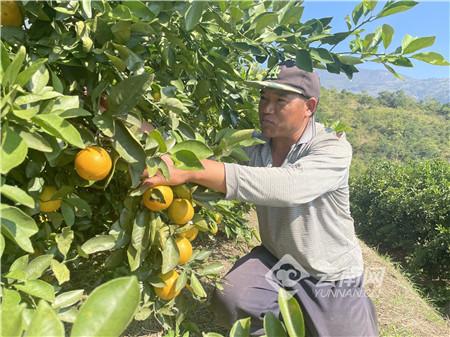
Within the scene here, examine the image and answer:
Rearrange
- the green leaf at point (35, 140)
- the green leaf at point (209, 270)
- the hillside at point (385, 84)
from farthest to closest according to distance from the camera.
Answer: the hillside at point (385, 84) < the green leaf at point (209, 270) < the green leaf at point (35, 140)

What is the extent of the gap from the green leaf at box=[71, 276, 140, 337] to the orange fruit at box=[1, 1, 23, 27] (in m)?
0.79

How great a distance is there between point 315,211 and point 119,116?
1095mm

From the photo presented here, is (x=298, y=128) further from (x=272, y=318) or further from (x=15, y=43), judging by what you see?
(x=272, y=318)

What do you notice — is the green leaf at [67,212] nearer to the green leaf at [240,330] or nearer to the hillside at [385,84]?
the green leaf at [240,330]

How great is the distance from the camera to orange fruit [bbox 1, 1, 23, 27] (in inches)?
39.9

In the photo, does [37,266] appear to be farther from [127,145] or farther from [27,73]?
[27,73]

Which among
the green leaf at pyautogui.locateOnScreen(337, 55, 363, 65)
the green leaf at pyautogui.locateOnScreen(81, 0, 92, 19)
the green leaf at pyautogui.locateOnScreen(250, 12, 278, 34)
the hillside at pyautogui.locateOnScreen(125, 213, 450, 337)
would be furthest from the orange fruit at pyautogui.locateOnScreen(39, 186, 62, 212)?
the hillside at pyautogui.locateOnScreen(125, 213, 450, 337)

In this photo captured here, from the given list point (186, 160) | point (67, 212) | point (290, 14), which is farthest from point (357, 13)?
point (67, 212)

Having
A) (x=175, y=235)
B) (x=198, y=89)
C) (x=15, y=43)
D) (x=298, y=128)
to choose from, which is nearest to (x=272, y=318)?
(x=175, y=235)

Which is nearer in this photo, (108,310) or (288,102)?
(108,310)

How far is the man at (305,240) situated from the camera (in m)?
1.83

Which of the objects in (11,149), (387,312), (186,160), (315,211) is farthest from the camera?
(387,312)

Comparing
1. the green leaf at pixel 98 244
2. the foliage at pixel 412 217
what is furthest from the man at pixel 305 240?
the foliage at pixel 412 217

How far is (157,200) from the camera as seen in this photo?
1.16 metres
